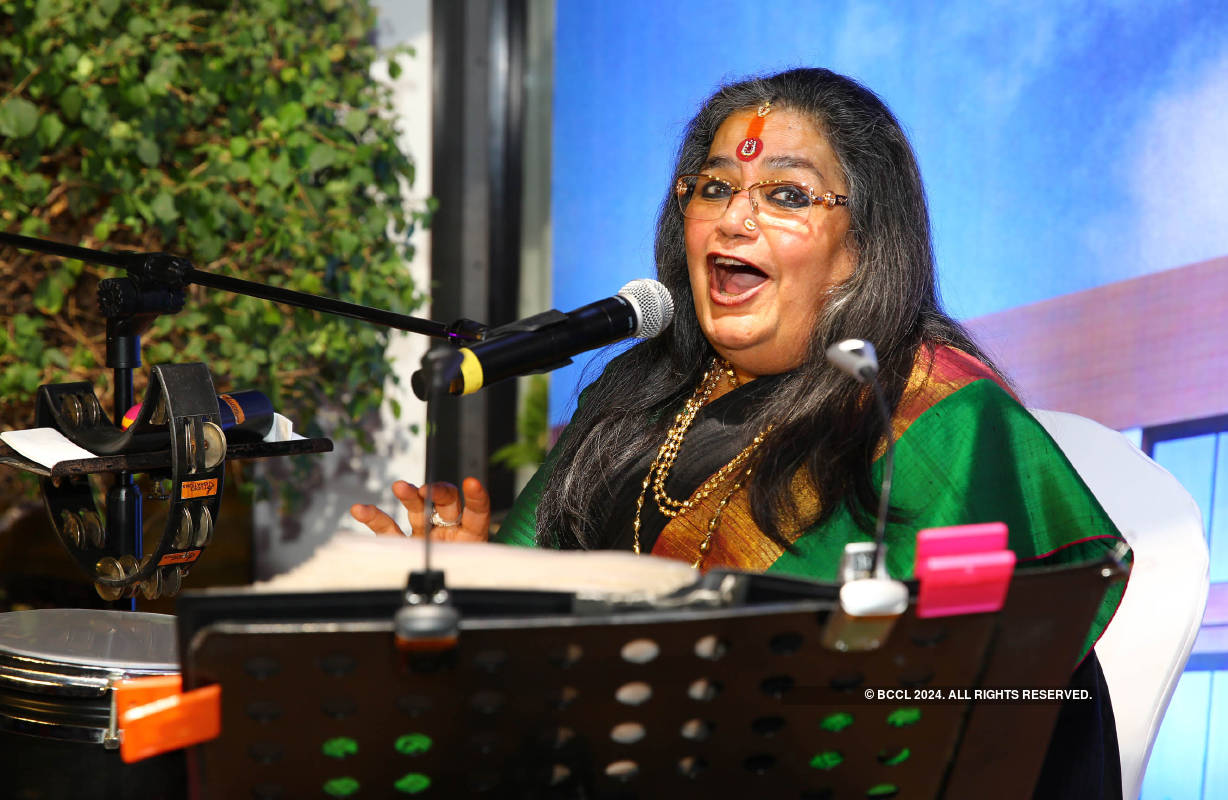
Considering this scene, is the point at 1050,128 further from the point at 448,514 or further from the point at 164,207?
the point at 164,207

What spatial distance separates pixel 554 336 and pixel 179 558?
70 cm

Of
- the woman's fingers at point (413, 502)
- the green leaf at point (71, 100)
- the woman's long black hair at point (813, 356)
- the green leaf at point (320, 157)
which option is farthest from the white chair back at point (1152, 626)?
the green leaf at point (71, 100)

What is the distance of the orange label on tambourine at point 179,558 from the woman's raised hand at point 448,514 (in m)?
0.23

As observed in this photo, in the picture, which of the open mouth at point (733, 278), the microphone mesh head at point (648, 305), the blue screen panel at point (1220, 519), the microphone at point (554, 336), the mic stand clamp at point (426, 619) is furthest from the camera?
the blue screen panel at point (1220, 519)

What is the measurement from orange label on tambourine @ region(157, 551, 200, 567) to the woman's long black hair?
0.58 meters

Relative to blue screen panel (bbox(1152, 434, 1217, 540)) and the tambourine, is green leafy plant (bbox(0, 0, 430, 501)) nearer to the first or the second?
the tambourine

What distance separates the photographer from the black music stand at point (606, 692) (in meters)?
0.79

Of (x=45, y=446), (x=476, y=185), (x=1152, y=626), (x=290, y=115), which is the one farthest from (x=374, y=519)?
(x=476, y=185)

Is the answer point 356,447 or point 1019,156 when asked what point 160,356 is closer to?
point 356,447

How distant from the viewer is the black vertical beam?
4.06 m

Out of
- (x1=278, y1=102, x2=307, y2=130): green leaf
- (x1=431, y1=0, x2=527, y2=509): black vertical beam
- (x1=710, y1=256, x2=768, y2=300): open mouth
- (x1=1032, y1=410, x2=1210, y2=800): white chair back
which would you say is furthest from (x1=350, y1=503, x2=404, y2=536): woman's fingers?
(x1=431, y1=0, x2=527, y2=509): black vertical beam

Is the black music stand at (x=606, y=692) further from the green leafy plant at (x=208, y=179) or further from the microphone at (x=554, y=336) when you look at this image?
the green leafy plant at (x=208, y=179)

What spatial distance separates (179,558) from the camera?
1566 millimetres

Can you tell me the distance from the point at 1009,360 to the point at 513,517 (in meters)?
1.36
